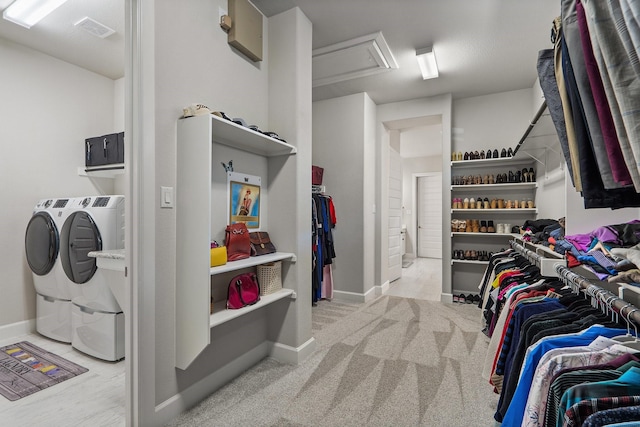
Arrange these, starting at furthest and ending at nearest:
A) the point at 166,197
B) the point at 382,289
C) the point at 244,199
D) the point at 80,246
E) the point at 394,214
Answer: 1. the point at 394,214
2. the point at 382,289
3. the point at 80,246
4. the point at 244,199
5. the point at 166,197

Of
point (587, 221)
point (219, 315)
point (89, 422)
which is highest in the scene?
point (587, 221)

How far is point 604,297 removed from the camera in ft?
3.17

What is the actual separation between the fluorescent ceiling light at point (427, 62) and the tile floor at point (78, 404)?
371 centimetres

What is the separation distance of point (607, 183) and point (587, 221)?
0.99 meters

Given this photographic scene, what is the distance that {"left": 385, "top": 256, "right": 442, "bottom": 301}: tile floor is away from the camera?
444 centimetres

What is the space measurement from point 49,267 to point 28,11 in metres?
2.09

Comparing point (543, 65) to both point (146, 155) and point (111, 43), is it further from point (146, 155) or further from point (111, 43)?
point (111, 43)

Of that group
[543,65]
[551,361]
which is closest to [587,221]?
[543,65]

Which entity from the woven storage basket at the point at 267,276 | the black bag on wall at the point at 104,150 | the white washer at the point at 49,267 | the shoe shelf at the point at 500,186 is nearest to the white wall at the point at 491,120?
the shoe shelf at the point at 500,186

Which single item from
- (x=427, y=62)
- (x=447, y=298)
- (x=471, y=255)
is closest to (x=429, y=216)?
(x=471, y=255)

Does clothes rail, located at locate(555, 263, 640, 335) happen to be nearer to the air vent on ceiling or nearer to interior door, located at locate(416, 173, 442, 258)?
the air vent on ceiling

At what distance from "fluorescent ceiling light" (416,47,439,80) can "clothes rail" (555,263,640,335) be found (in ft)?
8.11

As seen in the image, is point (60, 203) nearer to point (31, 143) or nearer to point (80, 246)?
point (80, 246)

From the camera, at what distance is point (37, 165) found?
3.04 m
